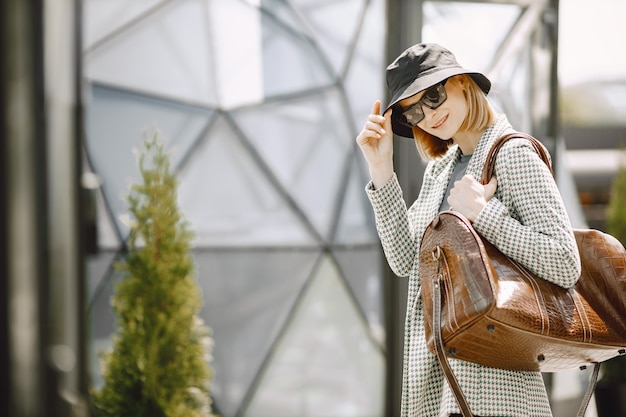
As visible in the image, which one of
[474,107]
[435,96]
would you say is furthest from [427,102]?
[474,107]

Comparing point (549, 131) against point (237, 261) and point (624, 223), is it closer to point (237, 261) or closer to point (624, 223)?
point (624, 223)

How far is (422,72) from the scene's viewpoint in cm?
183

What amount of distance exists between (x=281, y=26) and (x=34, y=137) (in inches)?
92.2

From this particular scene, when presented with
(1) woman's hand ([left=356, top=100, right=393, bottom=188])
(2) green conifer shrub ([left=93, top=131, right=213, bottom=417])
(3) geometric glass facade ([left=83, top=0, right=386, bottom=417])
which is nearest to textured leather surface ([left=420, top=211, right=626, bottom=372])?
(1) woman's hand ([left=356, top=100, right=393, bottom=188])

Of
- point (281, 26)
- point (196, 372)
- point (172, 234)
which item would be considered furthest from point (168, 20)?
point (196, 372)

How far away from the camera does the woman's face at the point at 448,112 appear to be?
1857mm

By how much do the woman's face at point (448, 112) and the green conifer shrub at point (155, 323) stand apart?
244 cm

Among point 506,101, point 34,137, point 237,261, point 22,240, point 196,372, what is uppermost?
point 506,101

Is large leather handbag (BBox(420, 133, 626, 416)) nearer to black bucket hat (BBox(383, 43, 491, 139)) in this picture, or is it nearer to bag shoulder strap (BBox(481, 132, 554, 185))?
bag shoulder strap (BBox(481, 132, 554, 185))

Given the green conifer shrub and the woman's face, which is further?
the green conifer shrub

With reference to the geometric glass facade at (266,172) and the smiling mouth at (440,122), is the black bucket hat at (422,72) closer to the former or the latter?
the smiling mouth at (440,122)

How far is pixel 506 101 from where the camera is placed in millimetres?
4527

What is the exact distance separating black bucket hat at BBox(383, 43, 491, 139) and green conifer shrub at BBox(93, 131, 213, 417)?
7.93 ft

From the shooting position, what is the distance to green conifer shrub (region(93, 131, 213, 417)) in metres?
3.95
